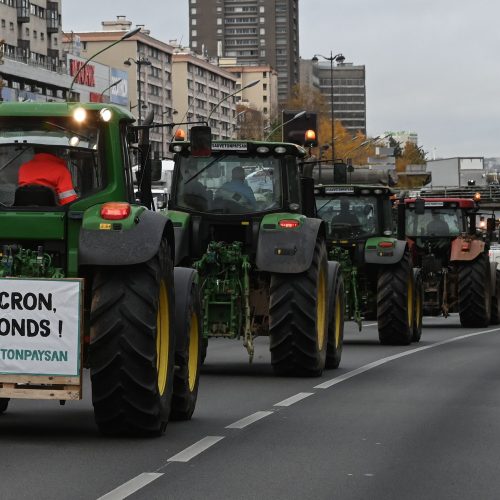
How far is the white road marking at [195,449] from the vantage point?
9641mm

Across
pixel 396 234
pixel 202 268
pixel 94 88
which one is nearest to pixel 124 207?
pixel 202 268

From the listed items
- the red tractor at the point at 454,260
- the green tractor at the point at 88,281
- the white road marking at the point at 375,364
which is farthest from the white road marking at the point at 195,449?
the red tractor at the point at 454,260

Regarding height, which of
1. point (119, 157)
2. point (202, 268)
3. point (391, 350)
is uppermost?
point (119, 157)

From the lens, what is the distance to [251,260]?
17.3m

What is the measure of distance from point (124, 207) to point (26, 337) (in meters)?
1.06

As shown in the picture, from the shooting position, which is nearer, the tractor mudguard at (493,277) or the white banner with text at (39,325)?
the white banner with text at (39,325)

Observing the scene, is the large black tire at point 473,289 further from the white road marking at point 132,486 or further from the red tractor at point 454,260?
the white road marking at point 132,486

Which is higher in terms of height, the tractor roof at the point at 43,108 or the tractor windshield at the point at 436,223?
the tractor roof at the point at 43,108

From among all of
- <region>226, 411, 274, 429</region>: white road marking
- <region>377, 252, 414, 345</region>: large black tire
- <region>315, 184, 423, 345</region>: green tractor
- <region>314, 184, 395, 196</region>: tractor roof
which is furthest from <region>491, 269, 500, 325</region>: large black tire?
<region>226, 411, 274, 429</region>: white road marking

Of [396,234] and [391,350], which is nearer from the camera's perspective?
[391,350]

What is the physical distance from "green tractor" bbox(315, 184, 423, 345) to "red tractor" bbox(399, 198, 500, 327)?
5522 millimetres

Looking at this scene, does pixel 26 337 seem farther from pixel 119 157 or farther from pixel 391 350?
pixel 391 350

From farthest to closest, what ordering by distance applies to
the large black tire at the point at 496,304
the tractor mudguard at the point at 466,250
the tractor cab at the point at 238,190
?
the large black tire at the point at 496,304
the tractor mudguard at the point at 466,250
the tractor cab at the point at 238,190

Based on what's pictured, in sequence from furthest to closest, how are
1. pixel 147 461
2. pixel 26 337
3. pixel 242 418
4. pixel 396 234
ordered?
pixel 396 234 < pixel 242 418 < pixel 26 337 < pixel 147 461
